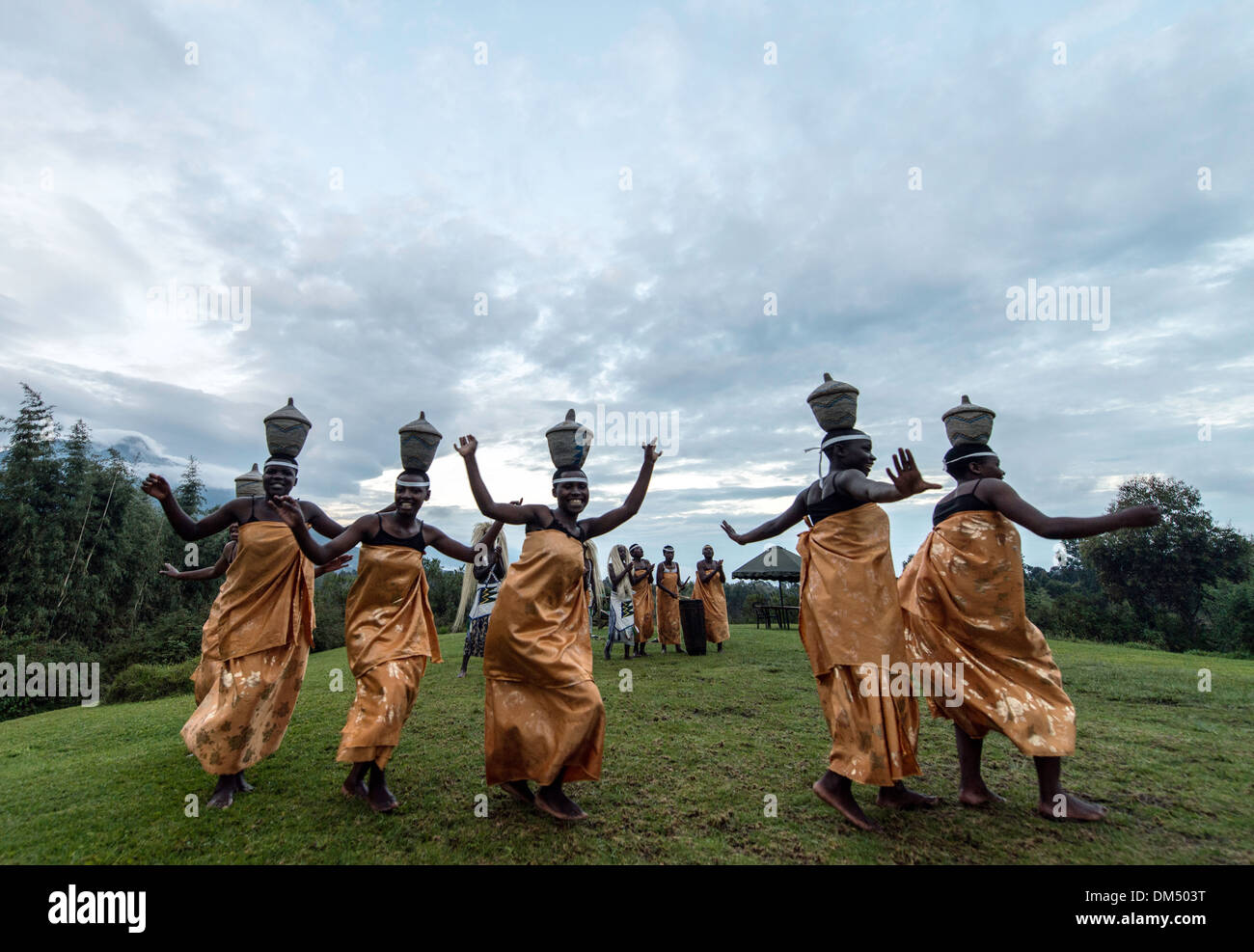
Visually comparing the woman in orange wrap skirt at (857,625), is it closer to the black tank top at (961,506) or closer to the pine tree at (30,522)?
the black tank top at (961,506)

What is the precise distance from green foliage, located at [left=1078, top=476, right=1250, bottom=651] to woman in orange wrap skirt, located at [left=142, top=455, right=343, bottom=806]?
36.8 m

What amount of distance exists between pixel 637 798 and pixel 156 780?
12.8 feet

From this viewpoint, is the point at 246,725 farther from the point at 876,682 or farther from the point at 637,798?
the point at 876,682

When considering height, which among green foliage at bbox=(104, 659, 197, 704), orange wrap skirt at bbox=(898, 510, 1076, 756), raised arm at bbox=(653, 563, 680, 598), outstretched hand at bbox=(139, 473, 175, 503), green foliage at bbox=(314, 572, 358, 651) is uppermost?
outstretched hand at bbox=(139, 473, 175, 503)

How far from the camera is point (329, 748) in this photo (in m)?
5.51

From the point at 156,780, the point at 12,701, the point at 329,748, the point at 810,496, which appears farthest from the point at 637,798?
the point at 12,701

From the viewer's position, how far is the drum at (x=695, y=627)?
12.7 meters

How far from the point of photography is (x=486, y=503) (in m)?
4.01

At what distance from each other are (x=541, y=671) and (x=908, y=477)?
2.53 metres

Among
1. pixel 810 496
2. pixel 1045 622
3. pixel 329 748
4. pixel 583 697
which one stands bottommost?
pixel 1045 622

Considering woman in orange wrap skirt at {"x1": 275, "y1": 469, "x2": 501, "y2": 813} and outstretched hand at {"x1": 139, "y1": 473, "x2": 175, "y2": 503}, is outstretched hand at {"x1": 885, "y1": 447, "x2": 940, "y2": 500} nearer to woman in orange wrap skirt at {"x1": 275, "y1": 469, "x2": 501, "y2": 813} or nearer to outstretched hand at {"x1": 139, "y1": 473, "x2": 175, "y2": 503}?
woman in orange wrap skirt at {"x1": 275, "y1": 469, "x2": 501, "y2": 813}

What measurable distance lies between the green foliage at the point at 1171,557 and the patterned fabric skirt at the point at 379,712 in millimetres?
36315

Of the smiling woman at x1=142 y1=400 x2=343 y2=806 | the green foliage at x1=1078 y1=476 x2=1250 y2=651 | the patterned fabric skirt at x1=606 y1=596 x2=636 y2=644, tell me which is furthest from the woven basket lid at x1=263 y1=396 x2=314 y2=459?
the green foliage at x1=1078 y1=476 x2=1250 y2=651

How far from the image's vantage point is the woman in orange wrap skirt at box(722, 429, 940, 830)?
3.48 meters
